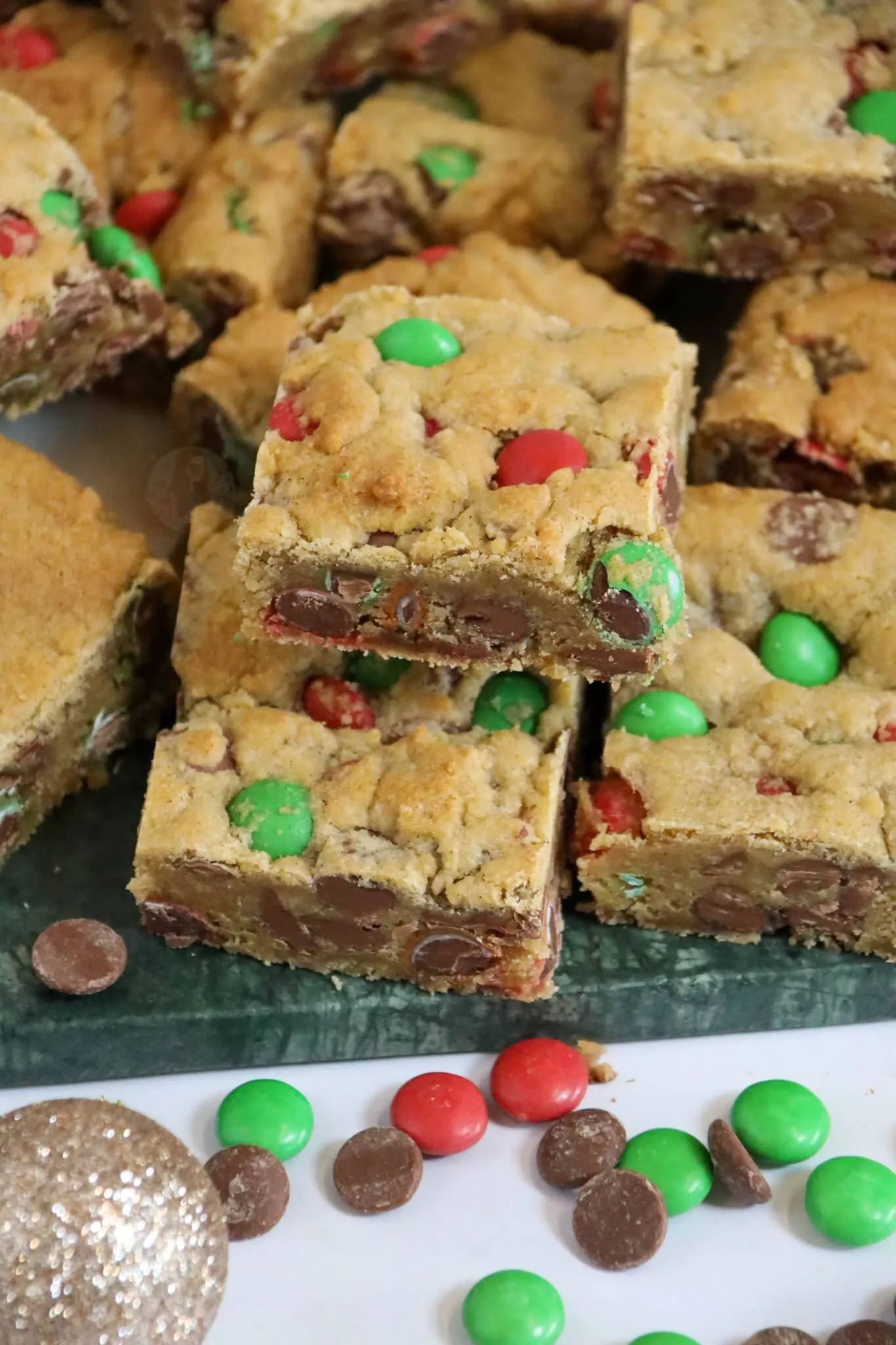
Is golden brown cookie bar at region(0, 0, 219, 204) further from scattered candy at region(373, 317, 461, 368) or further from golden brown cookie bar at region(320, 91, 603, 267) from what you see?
scattered candy at region(373, 317, 461, 368)

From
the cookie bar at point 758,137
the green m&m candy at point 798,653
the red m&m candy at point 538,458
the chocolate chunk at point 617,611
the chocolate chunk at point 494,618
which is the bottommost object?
the green m&m candy at point 798,653

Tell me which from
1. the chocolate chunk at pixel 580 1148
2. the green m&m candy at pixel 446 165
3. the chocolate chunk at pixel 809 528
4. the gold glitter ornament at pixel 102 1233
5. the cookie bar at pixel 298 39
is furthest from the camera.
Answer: the green m&m candy at pixel 446 165

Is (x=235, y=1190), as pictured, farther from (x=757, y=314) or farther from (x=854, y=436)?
(x=757, y=314)

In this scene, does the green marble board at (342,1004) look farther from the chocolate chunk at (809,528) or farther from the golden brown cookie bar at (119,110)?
the golden brown cookie bar at (119,110)

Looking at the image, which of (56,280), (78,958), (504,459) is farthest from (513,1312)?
(56,280)

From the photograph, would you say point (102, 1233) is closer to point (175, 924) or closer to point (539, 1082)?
point (175, 924)

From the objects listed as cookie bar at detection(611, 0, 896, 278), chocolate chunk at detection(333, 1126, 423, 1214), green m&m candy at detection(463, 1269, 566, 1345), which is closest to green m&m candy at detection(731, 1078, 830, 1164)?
green m&m candy at detection(463, 1269, 566, 1345)

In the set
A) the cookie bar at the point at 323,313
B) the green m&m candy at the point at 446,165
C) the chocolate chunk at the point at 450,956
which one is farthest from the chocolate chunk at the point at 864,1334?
the green m&m candy at the point at 446,165
